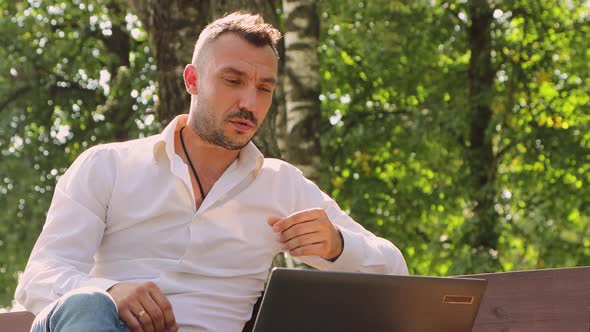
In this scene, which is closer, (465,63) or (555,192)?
(555,192)

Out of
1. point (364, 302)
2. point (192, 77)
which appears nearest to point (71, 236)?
point (192, 77)

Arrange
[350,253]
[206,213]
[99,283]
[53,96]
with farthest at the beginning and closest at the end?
[53,96] < [206,213] < [350,253] < [99,283]


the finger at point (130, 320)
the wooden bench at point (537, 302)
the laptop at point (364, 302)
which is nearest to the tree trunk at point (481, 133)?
the wooden bench at point (537, 302)

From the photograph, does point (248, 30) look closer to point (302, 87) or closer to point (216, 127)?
point (216, 127)

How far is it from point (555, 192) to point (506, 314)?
1127 centimetres

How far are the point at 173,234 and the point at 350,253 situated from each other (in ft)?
1.82

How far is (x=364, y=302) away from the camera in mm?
2658

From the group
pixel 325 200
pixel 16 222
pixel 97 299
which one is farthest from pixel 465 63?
pixel 97 299

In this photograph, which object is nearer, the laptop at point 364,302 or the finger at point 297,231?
the laptop at point 364,302

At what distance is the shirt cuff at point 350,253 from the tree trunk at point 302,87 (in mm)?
4900

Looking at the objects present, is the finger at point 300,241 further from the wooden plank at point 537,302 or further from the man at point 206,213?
the wooden plank at point 537,302

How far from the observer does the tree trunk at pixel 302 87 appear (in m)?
8.22

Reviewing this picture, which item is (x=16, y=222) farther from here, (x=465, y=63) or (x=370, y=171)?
(x=465, y=63)

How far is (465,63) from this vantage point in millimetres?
15977
